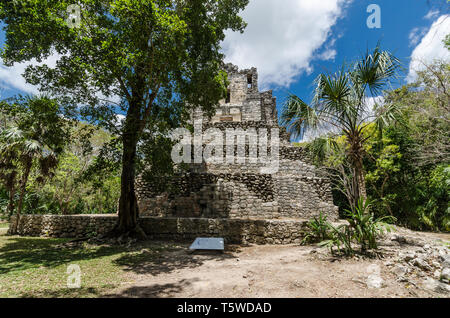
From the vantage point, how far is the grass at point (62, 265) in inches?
132

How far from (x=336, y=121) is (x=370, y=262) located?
3813 millimetres

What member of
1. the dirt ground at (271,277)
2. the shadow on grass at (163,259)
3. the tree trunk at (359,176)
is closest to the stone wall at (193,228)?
the shadow on grass at (163,259)

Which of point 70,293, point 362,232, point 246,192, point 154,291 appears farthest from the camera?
point 246,192

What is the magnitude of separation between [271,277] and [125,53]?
6.63 metres

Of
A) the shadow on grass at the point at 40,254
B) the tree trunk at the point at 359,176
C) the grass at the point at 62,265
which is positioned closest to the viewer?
the grass at the point at 62,265

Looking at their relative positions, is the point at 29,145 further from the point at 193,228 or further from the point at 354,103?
the point at 354,103

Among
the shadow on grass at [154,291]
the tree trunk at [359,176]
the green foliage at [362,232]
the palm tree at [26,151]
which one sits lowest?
the shadow on grass at [154,291]

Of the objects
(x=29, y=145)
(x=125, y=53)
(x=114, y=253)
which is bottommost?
(x=114, y=253)

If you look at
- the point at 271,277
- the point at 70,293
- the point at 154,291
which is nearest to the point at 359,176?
the point at 271,277

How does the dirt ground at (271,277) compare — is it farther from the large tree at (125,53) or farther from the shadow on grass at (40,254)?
the large tree at (125,53)

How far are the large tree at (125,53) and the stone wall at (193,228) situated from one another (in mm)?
860

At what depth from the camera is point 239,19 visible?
8.52 meters

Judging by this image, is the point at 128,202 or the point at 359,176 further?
the point at 128,202

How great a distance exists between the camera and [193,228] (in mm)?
7590
